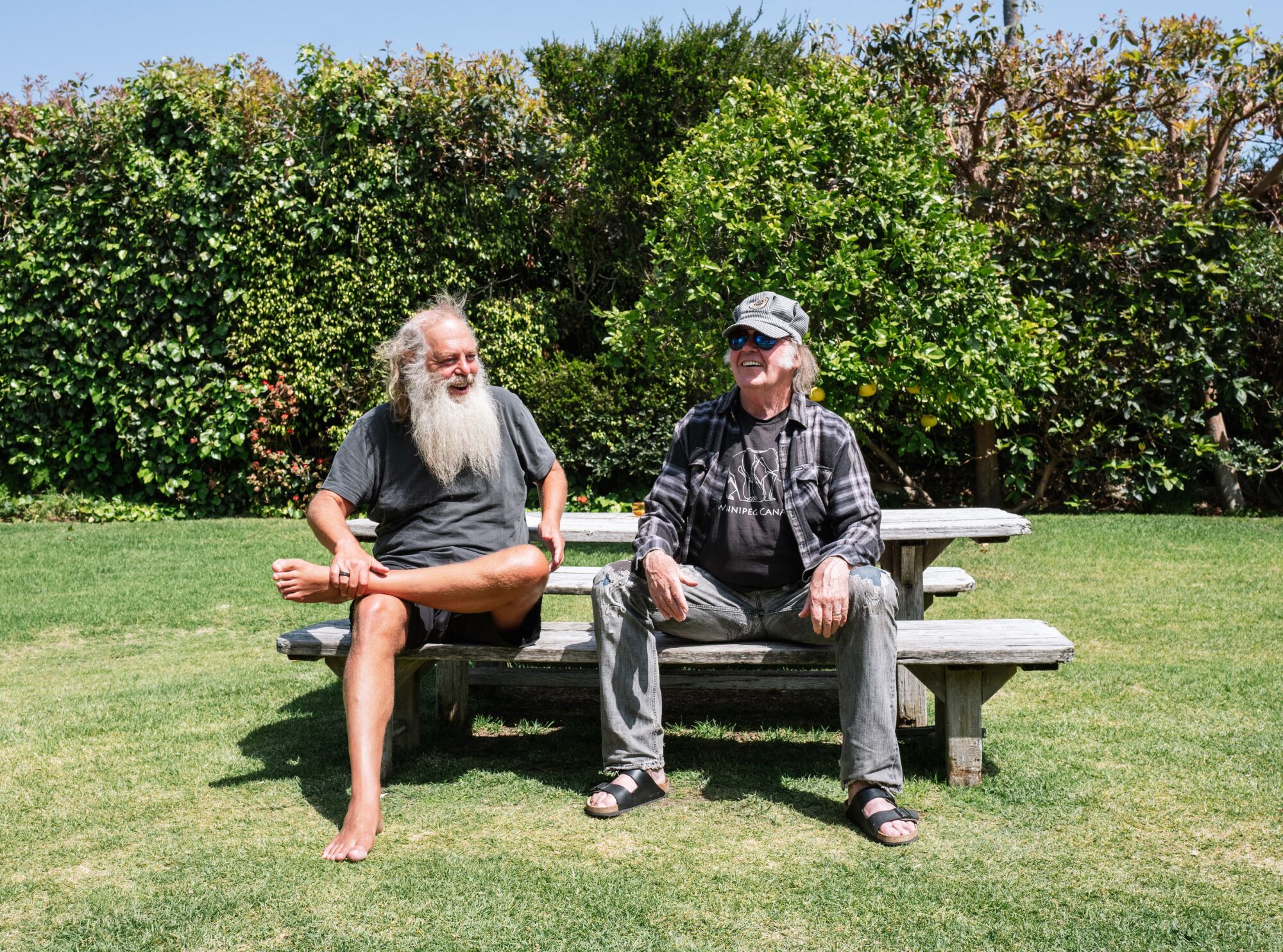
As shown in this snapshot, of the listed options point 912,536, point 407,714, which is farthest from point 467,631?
point 912,536

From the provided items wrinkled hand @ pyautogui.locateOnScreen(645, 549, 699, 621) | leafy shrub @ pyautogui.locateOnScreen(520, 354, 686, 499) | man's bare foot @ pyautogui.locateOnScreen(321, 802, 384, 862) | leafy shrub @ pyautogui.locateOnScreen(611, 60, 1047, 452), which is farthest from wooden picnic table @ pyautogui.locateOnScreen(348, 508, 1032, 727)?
leafy shrub @ pyautogui.locateOnScreen(520, 354, 686, 499)

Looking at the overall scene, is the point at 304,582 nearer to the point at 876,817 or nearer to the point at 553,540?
the point at 553,540

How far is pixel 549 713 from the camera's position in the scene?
480cm

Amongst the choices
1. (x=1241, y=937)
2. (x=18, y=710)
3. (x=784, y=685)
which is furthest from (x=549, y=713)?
(x=1241, y=937)

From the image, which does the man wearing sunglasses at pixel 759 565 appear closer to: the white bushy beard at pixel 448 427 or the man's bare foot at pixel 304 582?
the white bushy beard at pixel 448 427

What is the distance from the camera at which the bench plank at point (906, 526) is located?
4258mm

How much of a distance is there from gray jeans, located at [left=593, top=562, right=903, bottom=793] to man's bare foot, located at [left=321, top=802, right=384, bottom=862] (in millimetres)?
744

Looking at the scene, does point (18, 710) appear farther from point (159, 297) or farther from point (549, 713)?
point (159, 297)

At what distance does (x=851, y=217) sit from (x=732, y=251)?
34.7 inches

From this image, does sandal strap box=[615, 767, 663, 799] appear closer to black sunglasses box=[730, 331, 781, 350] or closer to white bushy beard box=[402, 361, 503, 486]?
white bushy beard box=[402, 361, 503, 486]

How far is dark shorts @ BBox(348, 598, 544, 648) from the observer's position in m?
3.81

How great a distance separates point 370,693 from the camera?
3.56 meters

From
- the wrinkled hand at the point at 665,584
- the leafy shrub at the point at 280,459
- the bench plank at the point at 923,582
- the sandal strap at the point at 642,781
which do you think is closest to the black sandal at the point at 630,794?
the sandal strap at the point at 642,781

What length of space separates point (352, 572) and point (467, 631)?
49 cm
